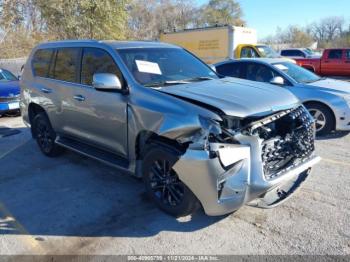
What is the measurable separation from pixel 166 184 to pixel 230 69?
5046mm

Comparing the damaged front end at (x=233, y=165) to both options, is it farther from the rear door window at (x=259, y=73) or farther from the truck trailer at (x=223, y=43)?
the truck trailer at (x=223, y=43)

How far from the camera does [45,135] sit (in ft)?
19.9

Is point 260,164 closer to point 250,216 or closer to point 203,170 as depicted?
point 203,170

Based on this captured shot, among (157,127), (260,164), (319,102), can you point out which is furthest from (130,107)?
(319,102)

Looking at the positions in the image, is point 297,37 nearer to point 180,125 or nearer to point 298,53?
point 298,53

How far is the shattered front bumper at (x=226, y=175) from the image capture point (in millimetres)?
3072

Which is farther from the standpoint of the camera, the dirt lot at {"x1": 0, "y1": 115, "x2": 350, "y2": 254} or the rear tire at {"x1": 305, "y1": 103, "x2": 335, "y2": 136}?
the rear tire at {"x1": 305, "y1": 103, "x2": 335, "y2": 136}

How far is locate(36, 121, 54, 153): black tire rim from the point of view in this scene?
596 centimetres

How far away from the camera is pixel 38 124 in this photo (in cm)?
618

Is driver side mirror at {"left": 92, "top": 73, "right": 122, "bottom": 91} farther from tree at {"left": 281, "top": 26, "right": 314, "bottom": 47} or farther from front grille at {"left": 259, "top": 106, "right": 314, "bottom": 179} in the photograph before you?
tree at {"left": 281, "top": 26, "right": 314, "bottom": 47}

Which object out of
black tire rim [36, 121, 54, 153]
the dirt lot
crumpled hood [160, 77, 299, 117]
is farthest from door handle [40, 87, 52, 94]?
crumpled hood [160, 77, 299, 117]

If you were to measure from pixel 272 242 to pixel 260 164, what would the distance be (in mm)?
785

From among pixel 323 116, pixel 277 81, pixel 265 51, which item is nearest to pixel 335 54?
pixel 265 51

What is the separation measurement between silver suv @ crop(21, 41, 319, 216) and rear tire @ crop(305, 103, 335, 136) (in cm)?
299
